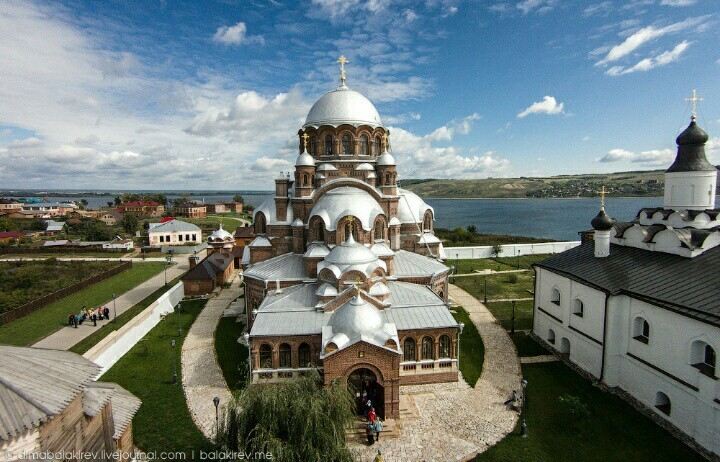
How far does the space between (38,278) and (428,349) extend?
29830 mm

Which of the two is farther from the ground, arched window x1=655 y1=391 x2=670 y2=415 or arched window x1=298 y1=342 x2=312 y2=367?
arched window x1=298 y1=342 x2=312 y2=367

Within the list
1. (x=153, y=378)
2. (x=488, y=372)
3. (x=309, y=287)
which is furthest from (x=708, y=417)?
(x=153, y=378)

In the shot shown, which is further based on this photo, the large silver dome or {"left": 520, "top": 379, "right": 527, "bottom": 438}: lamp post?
the large silver dome

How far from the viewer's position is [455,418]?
40.9 ft

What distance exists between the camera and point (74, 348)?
55.9 feet

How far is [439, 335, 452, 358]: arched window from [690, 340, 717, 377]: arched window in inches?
288

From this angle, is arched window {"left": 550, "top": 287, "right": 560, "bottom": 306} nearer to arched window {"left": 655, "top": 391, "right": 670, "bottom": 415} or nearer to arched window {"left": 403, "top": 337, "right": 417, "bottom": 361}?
arched window {"left": 655, "top": 391, "right": 670, "bottom": 415}

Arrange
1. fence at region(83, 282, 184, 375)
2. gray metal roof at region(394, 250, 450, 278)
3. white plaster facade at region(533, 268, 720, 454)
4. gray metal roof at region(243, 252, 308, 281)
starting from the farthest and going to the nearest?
gray metal roof at region(394, 250, 450, 278) → gray metal roof at region(243, 252, 308, 281) → fence at region(83, 282, 184, 375) → white plaster facade at region(533, 268, 720, 454)

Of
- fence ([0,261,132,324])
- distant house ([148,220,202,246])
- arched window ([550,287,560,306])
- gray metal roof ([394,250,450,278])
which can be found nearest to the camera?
arched window ([550,287,560,306])

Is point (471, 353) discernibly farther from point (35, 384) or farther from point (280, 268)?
point (35, 384)

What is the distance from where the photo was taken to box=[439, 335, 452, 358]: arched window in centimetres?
1497

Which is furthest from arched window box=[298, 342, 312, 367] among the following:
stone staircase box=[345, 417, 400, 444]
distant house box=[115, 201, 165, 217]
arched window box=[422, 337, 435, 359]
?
distant house box=[115, 201, 165, 217]

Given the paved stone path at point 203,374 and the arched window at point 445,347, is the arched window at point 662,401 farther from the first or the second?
the paved stone path at point 203,374

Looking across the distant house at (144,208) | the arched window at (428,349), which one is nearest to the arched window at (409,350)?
the arched window at (428,349)
